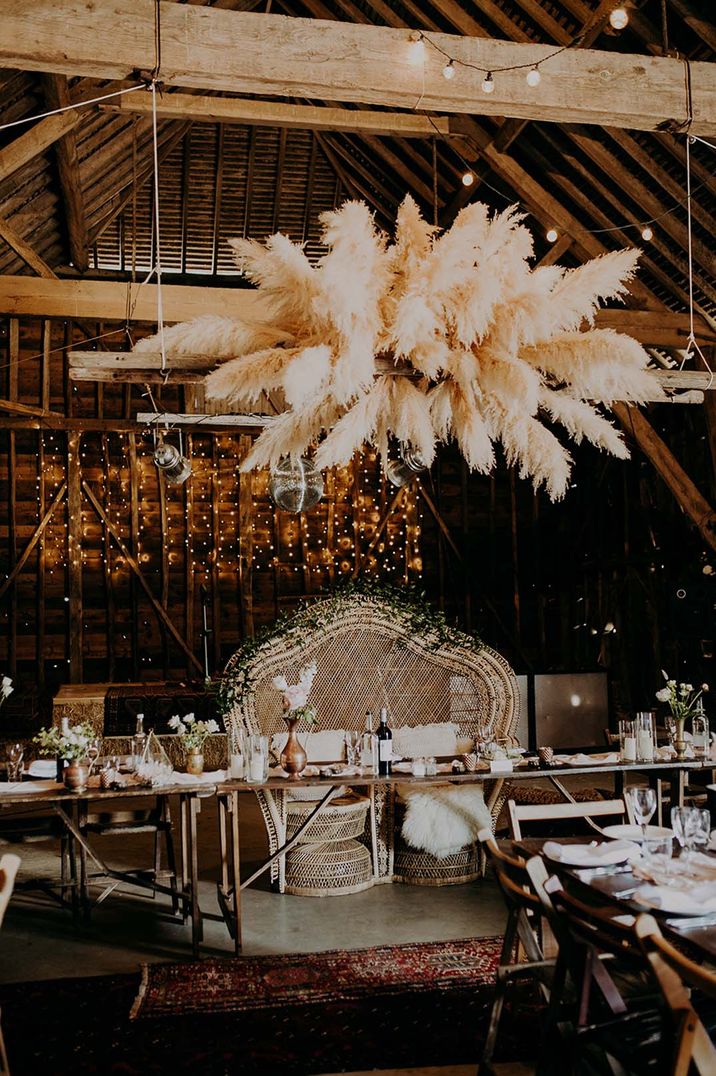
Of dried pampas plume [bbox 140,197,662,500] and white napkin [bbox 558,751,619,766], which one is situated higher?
dried pampas plume [bbox 140,197,662,500]

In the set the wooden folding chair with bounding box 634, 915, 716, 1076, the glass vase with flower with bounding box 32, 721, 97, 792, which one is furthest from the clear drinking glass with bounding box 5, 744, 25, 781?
the wooden folding chair with bounding box 634, 915, 716, 1076

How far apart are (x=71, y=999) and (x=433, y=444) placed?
10.9 ft

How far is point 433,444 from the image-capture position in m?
2.08

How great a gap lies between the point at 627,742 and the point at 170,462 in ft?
12.5

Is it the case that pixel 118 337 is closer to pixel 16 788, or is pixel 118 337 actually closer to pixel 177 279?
pixel 177 279

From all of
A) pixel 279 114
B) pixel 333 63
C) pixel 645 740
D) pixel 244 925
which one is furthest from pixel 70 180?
pixel 645 740

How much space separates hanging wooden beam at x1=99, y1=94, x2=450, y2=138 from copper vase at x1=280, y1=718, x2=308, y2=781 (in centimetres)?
522

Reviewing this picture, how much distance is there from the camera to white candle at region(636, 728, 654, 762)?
18.0ft

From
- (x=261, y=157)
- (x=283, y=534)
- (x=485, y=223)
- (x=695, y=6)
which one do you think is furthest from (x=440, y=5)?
(x=283, y=534)

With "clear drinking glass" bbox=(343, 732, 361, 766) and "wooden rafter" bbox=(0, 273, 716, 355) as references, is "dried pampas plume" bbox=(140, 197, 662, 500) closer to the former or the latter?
"clear drinking glass" bbox=(343, 732, 361, 766)

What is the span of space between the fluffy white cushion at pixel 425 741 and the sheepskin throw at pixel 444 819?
427 mm

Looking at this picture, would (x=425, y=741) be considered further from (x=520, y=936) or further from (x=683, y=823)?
(x=683, y=823)

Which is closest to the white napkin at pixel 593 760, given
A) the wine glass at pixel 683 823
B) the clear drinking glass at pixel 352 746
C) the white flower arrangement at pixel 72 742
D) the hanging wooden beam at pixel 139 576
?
the clear drinking glass at pixel 352 746

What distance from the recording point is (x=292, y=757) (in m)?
5.09
